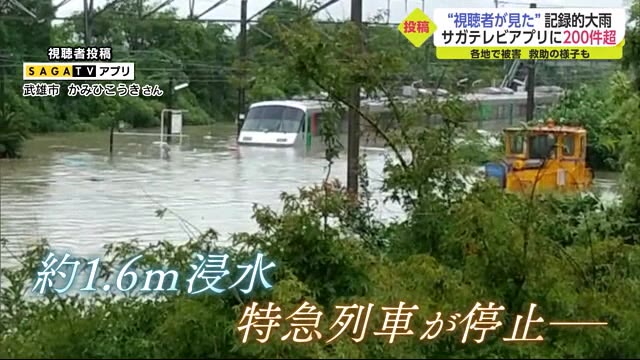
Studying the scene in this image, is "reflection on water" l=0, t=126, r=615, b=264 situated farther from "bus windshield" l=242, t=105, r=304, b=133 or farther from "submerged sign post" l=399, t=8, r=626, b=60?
"submerged sign post" l=399, t=8, r=626, b=60

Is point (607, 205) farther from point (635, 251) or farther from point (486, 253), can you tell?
point (486, 253)

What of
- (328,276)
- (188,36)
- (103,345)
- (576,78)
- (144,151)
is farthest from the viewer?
(144,151)

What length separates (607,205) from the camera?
3.36m

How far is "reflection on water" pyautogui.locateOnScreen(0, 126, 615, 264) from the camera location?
388 cm

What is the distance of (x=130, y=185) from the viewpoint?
6957mm

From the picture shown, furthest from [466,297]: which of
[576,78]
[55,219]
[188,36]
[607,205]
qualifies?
[576,78]

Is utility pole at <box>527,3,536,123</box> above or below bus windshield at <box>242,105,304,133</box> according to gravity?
above

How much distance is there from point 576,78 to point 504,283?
5.21 meters

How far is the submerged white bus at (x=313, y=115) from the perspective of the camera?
202cm

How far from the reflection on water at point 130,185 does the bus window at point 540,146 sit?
285 mm

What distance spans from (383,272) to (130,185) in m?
5.50

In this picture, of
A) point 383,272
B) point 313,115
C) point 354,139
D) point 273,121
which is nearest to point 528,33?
point 313,115

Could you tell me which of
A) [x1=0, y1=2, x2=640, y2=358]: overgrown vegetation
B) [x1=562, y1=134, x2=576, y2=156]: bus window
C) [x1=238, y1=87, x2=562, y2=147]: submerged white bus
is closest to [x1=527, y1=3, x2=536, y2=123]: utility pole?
[x1=238, y1=87, x2=562, y2=147]: submerged white bus

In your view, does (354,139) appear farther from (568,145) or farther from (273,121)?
(273,121)
